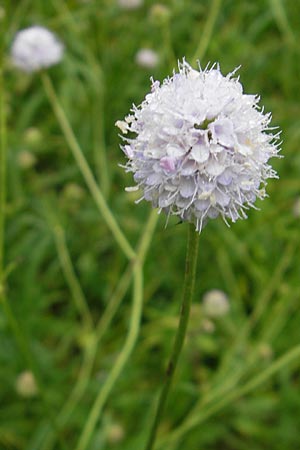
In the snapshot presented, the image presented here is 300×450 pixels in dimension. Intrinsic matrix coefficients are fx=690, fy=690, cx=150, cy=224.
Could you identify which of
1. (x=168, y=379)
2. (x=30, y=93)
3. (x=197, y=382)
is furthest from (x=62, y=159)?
(x=168, y=379)

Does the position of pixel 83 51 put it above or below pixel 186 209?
above

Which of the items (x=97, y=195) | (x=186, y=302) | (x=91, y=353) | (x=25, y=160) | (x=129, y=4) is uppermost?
(x=129, y=4)

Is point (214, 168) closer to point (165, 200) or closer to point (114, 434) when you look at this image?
point (165, 200)

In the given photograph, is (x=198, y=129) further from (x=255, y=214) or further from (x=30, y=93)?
(x=30, y=93)

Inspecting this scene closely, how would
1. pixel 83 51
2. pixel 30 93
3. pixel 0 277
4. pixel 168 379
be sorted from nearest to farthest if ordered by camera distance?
1. pixel 168 379
2. pixel 0 277
3. pixel 83 51
4. pixel 30 93

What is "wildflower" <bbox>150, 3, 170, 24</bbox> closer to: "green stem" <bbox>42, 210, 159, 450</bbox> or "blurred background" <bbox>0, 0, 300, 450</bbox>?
"blurred background" <bbox>0, 0, 300, 450</bbox>

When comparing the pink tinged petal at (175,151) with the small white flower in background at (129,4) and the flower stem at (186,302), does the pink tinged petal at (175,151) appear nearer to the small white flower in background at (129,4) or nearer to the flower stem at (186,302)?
the flower stem at (186,302)

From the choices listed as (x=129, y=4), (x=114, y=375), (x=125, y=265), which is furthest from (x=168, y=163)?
(x=129, y=4)
